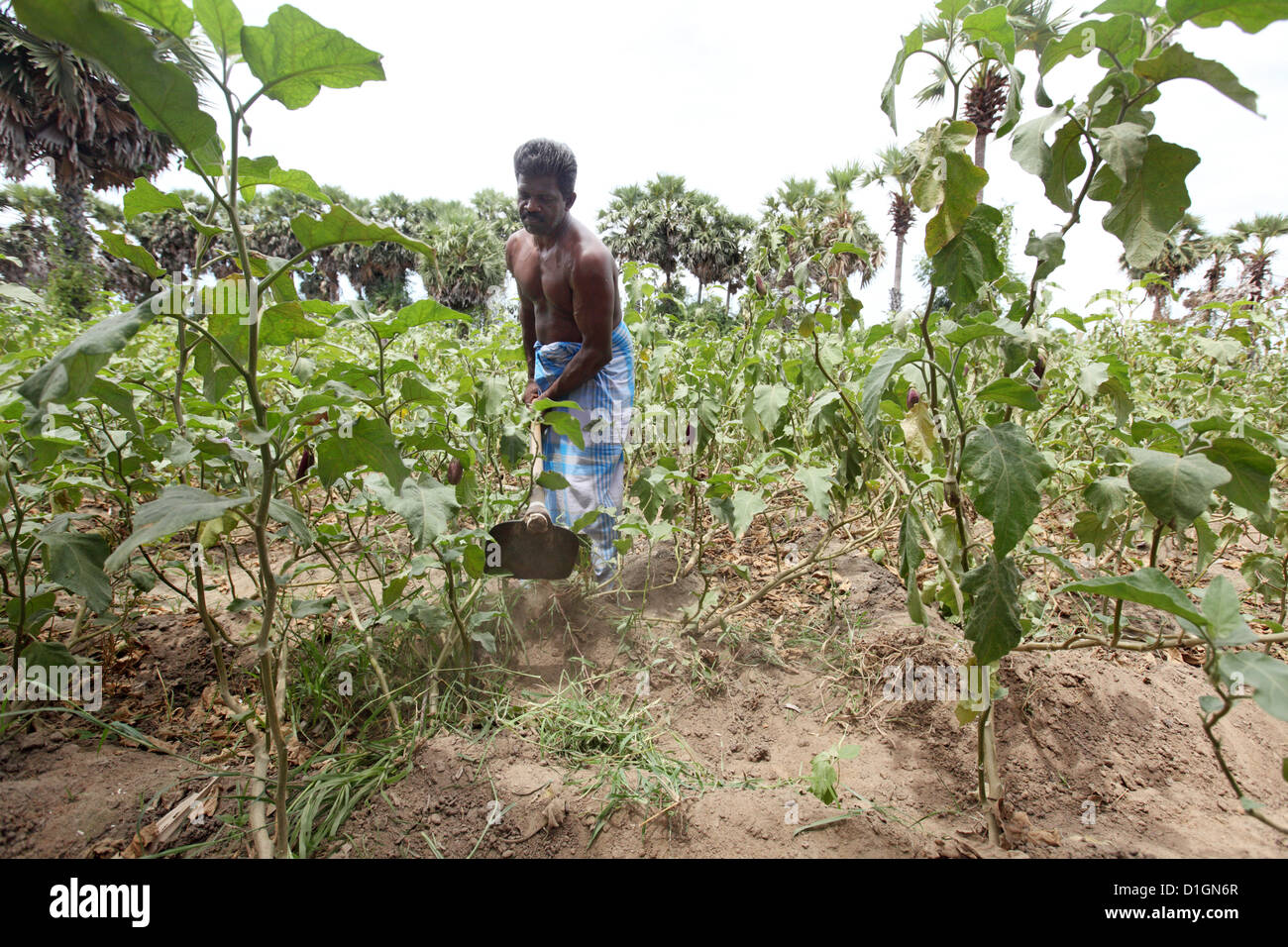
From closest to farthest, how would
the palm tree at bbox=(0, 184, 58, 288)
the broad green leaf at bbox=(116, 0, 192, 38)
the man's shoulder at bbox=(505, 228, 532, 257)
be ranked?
1. the broad green leaf at bbox=(116, 0, 192, 38)
2. the man's shoulder at bbox=(505, 228, 532, 257)
3. the palm tree at bbox=(0, 184, 58, 288)

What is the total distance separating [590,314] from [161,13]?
5.68ft

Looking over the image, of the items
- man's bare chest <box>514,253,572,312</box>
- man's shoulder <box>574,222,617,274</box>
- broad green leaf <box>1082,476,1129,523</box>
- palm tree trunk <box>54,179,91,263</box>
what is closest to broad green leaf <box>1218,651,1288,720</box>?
broad green leaf <box>1082,476,1129,523</box>

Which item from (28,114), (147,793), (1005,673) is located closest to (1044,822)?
(1005,673)

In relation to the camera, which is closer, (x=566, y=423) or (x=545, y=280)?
(x=566, y=423)

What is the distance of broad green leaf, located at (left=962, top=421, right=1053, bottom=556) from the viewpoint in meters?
1.00

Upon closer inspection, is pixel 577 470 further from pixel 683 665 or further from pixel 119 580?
pixel 119 580

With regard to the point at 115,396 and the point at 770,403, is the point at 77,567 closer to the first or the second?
the point at 115,396

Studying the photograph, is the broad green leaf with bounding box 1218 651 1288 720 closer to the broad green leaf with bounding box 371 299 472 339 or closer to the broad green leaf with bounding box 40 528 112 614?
the broad green leaf with bounding box 371 299 472 339

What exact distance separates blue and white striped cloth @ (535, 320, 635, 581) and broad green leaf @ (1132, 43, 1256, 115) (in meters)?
1.97

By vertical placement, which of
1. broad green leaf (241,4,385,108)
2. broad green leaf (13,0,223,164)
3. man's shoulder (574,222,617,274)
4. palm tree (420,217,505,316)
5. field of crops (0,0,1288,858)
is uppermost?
palm tree (420,217,505,316)

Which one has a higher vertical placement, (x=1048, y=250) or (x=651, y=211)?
(x=651, y=211)

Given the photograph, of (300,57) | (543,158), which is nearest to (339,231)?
(300,57)

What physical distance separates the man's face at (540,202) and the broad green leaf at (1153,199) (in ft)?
6.54

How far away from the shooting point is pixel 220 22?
2.93 ft
